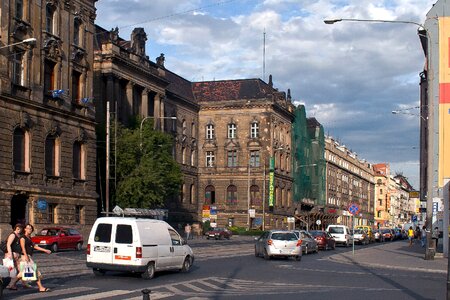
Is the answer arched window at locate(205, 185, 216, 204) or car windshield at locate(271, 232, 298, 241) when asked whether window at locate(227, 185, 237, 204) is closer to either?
arched window at locate(205, 185, 216, 204)

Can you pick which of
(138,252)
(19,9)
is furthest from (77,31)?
(138,252)

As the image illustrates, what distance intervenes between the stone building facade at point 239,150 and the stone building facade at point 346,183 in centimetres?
2520

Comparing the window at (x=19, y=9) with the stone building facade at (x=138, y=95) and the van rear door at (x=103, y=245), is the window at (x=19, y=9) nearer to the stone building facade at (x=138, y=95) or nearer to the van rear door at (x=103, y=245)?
the stone building facade at (x=138, y=95)

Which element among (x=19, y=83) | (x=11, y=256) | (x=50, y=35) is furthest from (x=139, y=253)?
(x=50, y=35)

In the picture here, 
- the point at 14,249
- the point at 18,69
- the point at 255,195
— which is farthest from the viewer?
the point at 255,195

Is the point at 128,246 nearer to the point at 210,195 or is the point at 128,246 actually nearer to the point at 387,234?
the point at 387,234

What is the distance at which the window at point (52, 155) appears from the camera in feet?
155

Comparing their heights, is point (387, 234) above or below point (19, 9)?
below

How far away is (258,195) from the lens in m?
96.2

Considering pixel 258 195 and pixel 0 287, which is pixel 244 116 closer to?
pixel 258 195

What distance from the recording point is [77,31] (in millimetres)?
51312

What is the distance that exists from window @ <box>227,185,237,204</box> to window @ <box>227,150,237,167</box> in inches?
119

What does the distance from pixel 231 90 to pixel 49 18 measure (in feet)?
175

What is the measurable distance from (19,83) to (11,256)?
29.5m
